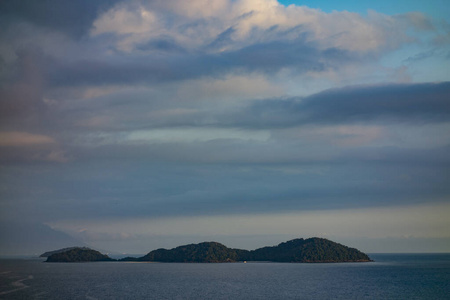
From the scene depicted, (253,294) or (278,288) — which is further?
(278,288)

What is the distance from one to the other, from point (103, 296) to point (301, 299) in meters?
65.4

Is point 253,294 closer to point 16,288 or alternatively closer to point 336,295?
point 336,295

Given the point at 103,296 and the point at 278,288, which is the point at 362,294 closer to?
the point at 278,288

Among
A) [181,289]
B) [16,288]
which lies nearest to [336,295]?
[181,289]

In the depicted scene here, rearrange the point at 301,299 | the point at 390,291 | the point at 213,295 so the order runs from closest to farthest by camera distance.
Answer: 1. the point at 301,299
2. the point at 213,295
3. the point at 390,291

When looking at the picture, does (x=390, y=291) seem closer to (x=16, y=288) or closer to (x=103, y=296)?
(x=103, y=296)

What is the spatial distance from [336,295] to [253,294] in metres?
28.2

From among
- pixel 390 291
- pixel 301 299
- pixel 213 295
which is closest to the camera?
pixel 301 299

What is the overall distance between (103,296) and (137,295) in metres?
11.4

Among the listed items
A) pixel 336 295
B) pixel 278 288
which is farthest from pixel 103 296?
pixel 336 295

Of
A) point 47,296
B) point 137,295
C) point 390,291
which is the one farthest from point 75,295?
point 390,291

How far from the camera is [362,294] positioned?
158750 millimetres

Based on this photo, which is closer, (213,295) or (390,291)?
(213,295)

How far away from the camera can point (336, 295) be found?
6088 inches
